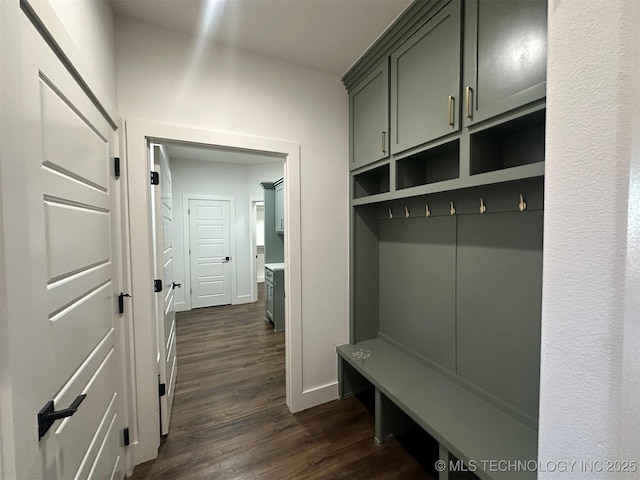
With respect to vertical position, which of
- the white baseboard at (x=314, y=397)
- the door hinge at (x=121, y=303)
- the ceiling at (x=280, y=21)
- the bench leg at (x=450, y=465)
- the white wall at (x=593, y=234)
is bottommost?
the white baseboard at (x=314, y=397)

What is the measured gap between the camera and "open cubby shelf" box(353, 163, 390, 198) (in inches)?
87.4

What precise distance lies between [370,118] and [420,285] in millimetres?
1317

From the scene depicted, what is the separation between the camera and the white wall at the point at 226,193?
467 cm

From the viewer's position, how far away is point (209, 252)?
4945mm

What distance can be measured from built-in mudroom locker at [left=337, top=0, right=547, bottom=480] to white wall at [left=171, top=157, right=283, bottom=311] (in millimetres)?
3368

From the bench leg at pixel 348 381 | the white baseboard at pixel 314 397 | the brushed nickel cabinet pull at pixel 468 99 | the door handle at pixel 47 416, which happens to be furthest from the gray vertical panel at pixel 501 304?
the door handle at pixel 47 416

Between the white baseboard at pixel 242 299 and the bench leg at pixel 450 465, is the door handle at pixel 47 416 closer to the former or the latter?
the bench leg at pixel 450 465

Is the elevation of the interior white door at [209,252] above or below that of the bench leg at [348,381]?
above

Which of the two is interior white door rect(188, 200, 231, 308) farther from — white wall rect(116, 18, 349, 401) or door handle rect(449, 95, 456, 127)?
door handle rect(449, 95, 456, 127)

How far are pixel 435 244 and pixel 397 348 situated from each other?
0.94 metres

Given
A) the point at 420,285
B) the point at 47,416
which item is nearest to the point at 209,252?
the point at 420,285

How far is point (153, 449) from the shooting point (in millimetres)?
1665

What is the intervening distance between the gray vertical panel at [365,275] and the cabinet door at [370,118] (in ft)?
1.56

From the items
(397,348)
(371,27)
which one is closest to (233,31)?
(371,27)
